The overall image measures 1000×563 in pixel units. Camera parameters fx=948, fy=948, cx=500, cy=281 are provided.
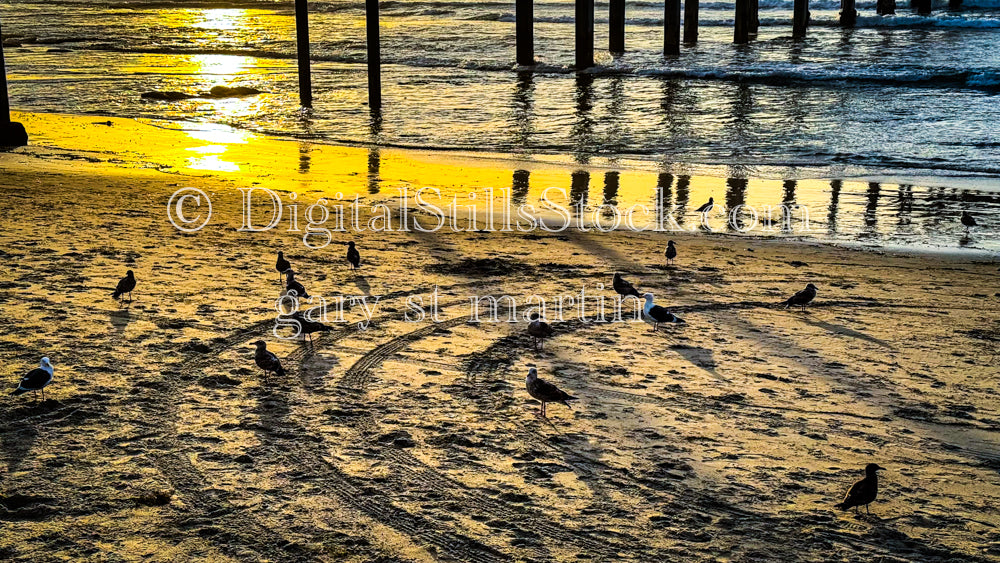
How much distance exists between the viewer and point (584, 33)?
91.0ft

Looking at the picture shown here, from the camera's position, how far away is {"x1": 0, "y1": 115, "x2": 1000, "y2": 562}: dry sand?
499 cm

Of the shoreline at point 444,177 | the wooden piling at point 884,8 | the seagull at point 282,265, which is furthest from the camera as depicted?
the wooden piling at point 884,8

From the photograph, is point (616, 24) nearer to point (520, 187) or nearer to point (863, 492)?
point (520, 187)

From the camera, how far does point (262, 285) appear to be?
29.3ft

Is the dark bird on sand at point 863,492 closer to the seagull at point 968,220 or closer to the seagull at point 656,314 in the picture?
the seagull at point 656,314

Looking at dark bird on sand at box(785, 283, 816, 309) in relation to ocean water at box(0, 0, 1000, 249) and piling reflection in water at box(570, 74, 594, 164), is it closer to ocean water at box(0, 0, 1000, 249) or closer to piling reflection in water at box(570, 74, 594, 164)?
ocean water at box(0, 0, 1000, 249)

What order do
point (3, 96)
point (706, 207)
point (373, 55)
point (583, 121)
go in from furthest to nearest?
point (373, 55) < point (583, 121) < point (3, 96) < point (706, 207)

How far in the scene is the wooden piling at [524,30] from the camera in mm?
26984

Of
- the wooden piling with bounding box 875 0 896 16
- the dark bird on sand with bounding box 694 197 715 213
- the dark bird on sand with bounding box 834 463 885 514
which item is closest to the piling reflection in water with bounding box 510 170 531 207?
the dark bird on sand with bounding box 694 197 715 213

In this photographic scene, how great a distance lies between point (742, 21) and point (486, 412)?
30.6 meters

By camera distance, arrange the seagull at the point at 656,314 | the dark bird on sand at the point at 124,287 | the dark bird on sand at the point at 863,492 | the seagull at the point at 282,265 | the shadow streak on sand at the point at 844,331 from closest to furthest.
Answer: the dark bird on sand at the point at 863,492
the shadow streak on sand at the point at 844,331
the seagull at the point at 656,314
the dark bird on sand at the point at 124,287
the seagull at the point at 282,265

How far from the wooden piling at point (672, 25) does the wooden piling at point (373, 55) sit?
11205 mm

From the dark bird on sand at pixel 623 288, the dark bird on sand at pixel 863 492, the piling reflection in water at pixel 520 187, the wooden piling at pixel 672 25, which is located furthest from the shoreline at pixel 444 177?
the wooden piling at pixel 672 25

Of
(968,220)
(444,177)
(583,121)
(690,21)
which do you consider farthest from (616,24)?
(968,220)
